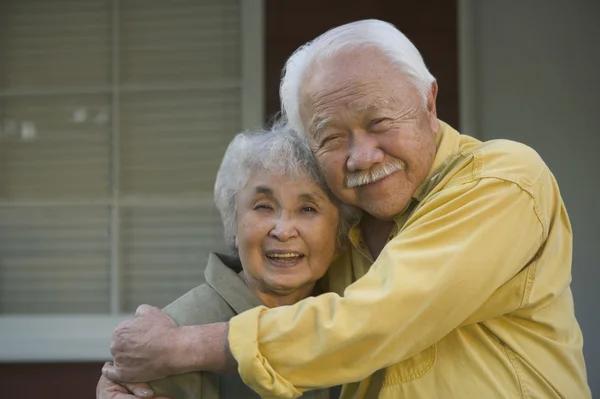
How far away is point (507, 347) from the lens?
1688mm

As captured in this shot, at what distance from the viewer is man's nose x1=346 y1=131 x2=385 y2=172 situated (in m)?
1.76

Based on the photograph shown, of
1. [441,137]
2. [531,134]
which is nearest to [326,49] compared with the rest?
[441,137]

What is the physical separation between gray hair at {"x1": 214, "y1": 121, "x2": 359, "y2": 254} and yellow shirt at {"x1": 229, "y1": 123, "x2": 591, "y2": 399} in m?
0.33

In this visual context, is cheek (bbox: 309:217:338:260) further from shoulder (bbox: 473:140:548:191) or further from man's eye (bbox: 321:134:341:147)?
shoulder (bbox: 473:140:548:191)

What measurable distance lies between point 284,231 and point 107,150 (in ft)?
8.77

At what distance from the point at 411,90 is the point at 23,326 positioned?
3295 mm

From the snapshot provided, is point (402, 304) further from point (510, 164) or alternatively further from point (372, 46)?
point (372, 46)

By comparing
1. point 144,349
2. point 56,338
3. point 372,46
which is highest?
point 372,46

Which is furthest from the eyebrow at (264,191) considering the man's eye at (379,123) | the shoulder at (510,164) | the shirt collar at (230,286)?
the shoulder at (510,164)

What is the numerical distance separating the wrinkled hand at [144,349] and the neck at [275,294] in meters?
0.29

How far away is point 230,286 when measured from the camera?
205 centimetres

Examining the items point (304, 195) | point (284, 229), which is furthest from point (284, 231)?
point (304, 195)

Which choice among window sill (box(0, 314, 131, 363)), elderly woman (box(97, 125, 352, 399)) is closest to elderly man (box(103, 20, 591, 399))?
elderly woman (box(97, 125, 352, 399))

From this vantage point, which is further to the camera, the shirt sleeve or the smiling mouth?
the smiling mouth
